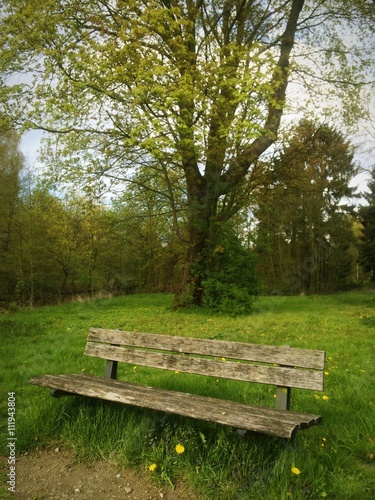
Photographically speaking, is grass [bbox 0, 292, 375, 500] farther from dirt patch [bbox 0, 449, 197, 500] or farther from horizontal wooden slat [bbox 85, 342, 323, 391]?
horizontal wooden slat [bbox 85, 342, 323, 391]

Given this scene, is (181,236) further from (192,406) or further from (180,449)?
(180,449)

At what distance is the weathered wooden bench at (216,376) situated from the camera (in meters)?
2.76

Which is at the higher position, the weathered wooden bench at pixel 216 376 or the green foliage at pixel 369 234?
the green foliage at pixel 369 234

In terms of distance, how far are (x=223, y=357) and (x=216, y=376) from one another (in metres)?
0.17

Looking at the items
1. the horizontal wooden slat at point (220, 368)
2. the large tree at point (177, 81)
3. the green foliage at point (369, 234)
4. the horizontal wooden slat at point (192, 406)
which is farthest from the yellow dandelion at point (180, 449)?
the green foliage at point (369, 234)

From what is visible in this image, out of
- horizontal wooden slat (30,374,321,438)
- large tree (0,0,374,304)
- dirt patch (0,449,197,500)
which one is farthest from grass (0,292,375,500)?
large tree (0,0,374,304)

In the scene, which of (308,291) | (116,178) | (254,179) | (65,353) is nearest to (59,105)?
(116,178)

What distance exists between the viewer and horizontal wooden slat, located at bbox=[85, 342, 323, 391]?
3.12m

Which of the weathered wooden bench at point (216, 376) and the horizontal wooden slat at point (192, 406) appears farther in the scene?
the weathered wooden bench at point (216, 376)

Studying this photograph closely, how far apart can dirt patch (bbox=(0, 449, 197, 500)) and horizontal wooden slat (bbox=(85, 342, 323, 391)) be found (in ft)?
3.15

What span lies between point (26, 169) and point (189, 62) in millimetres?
12147

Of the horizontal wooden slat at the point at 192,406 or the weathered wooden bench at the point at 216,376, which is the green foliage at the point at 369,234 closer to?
the weathered wooden bench at the point at 216,376

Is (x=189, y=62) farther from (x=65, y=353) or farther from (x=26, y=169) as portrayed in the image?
(x=26, y=169)

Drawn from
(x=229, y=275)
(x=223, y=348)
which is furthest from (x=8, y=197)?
(x=223, y=348)
